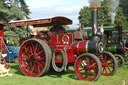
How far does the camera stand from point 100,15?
3186cm

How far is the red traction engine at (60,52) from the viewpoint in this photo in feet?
16.5

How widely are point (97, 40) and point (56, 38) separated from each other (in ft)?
4.41

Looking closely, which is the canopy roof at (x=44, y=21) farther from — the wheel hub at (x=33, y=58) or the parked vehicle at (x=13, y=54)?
the parked vehicle at (x=13, y=54)

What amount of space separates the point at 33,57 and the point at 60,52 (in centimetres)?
97

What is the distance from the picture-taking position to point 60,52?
17.7 feet

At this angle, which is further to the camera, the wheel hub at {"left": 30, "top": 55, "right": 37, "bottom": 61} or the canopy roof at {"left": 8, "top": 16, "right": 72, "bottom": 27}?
the wheel hub at {"left": 30, "top": 55, "right": 37, "bottom": 61}

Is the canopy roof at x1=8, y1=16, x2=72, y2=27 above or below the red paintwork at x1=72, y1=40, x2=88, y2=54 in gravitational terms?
above

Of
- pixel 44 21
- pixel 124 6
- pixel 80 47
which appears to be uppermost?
pixel 124 6

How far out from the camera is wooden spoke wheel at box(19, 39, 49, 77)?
216 inches

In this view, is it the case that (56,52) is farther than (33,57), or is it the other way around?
(33,57)

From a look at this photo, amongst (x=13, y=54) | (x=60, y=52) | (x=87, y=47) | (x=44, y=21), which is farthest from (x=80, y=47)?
(x=13, y=54)

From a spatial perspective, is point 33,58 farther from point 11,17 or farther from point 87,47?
point 11,17

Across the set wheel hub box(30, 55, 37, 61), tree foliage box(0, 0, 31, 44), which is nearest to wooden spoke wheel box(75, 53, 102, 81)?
wheel hub box(30, 55, 37, 61)

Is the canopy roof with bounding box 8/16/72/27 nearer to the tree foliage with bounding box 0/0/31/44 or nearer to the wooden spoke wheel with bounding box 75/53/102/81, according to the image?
the wooden spoke wheel with bounding box 75/53/102/81
